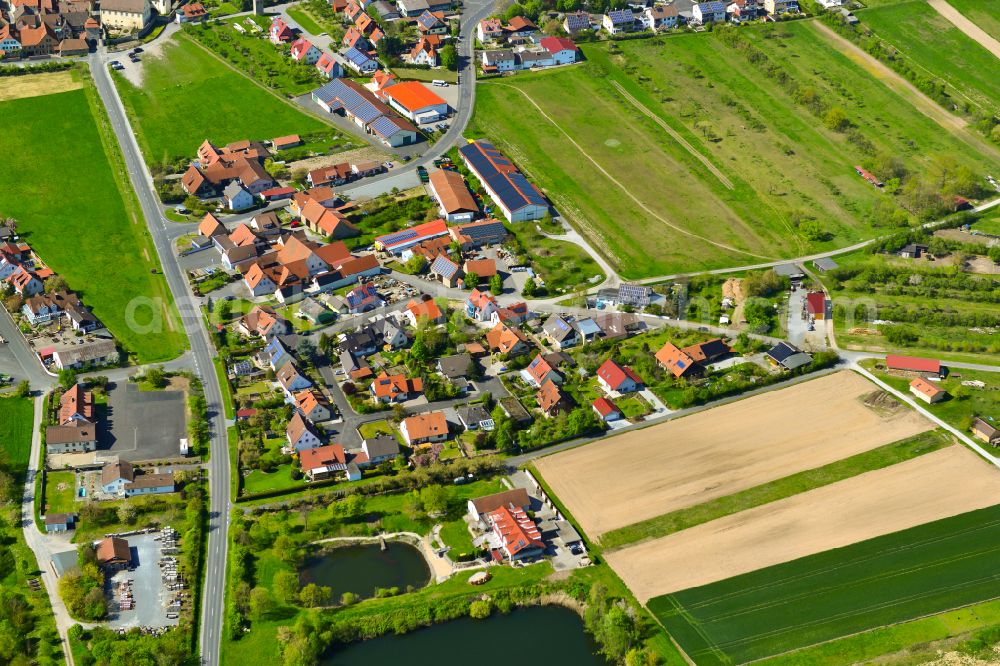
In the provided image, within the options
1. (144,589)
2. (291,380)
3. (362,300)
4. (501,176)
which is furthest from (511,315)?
(144,589)

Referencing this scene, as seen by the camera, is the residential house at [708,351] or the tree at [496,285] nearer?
the residential house at [708,351]

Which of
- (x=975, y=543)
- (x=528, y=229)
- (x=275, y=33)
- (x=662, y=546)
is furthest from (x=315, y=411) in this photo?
(x=275, y=33)

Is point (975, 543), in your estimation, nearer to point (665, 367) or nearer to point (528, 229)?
point (665, 367)

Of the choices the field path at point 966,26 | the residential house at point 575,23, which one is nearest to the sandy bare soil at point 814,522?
the residential house at point 575,23

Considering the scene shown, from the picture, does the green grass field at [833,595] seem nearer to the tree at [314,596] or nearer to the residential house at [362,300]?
the tree at [314,596]

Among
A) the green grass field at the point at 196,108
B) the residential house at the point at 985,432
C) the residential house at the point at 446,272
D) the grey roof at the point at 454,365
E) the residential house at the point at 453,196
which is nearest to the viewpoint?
the residential house at the point at 985,432

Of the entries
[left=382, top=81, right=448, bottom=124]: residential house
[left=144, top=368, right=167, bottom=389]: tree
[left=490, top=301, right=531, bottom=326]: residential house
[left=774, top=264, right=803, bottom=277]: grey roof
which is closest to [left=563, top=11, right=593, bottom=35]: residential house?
[left=382, top=81, right=448, bottom=124]: residential house
